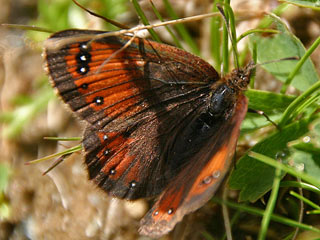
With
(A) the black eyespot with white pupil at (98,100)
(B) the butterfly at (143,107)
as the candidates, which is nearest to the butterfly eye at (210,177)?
(B) the butterfly at (143,107)

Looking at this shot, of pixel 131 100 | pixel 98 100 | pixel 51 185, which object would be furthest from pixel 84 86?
pixel 51 185

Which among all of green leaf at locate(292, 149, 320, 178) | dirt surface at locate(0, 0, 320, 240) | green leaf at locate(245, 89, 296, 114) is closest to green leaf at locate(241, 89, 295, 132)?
green leaf at locate(245, 89, 296, 114)

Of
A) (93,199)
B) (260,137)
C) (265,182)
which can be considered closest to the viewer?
(265,182)

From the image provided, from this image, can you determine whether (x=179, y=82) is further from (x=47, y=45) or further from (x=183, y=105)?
(x=47, y=45)

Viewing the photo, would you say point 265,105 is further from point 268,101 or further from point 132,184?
point 132,184

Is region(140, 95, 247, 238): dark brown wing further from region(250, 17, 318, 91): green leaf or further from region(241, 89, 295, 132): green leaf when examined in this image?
region(250, 17, 318, 91): green leaf

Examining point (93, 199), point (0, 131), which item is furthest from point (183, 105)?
point (0, 131)
